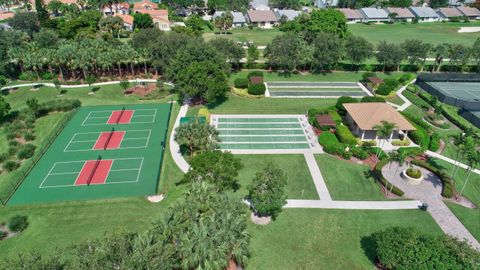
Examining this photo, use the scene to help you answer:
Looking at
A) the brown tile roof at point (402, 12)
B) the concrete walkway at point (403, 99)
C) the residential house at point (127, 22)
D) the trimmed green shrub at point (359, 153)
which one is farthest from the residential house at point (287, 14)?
the trimmed green shrub at point (359, 153)

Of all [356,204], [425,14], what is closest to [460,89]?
[356,204]

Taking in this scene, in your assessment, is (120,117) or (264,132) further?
(120,117)

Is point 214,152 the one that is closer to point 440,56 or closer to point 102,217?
point 102,217

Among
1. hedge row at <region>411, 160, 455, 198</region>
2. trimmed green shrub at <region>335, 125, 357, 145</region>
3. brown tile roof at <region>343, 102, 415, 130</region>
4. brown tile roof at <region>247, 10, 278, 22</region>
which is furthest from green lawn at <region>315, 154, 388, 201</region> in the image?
brown tile roof at <region>247, 10, 278, 22</region>

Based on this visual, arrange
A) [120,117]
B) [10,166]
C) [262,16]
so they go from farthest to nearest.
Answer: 1. [262,16]
2. [120,117]
3. [10,166]

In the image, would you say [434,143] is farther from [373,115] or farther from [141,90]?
[141,90]

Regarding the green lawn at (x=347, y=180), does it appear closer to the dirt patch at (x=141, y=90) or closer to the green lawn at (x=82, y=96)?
the green lawn at (x=82, y=96)
